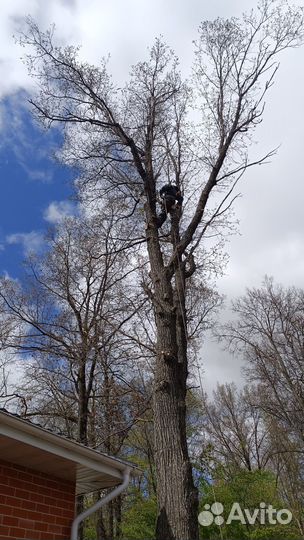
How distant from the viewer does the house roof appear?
11.4 ft

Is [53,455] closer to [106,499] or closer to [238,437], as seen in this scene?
[106,499]

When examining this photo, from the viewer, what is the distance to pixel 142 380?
11391 millimetres

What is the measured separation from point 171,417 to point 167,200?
3.31m

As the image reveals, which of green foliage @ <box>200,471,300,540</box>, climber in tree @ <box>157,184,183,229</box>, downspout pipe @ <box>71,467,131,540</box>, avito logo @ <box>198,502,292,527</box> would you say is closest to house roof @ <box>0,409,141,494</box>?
downspout pipe @ <box>71,467,131,540</box>

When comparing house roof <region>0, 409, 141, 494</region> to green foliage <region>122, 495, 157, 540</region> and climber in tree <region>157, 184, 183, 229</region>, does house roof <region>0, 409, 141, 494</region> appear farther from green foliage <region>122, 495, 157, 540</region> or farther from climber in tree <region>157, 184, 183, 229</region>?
green foliage <region>122, 495, 157, 540</region>

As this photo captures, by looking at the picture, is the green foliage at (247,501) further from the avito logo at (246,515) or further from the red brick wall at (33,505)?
the red brick wall at (33,505)

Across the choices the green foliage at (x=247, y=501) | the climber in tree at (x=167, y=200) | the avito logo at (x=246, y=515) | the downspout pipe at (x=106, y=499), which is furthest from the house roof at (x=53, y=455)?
the avito logo at (x=246, y=515)

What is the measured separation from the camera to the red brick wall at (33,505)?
3834 mm

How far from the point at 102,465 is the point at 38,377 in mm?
8320

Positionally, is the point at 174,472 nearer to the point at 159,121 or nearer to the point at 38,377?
the point at 159,121

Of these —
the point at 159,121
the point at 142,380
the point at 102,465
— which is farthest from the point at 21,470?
the point at 142,380

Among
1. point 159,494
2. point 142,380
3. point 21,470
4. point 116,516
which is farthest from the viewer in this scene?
point 116,516

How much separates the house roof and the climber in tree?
3.85m

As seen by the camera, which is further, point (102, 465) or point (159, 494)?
point (159, 494)
